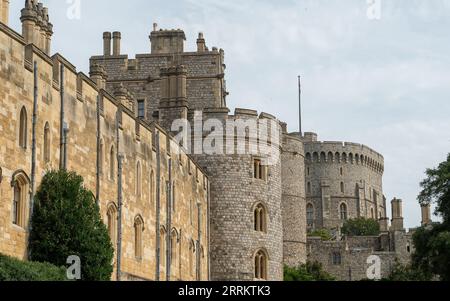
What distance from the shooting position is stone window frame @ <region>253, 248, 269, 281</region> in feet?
157

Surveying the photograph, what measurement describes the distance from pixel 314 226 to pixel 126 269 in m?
88.0

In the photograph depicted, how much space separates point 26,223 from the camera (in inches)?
981

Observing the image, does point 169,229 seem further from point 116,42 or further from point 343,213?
point 343,213

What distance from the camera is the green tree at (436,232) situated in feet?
138

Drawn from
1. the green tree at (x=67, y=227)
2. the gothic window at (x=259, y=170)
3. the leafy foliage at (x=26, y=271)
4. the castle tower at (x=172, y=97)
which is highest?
the castle tower at (x=172, y=97)

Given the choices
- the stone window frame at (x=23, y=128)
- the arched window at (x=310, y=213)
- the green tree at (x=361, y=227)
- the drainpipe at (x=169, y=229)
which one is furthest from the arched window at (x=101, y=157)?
the arched window at (x=310, y=213)

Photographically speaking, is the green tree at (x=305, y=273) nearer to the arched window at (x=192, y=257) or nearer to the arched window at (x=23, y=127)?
the arched window at (x=192, y=257)

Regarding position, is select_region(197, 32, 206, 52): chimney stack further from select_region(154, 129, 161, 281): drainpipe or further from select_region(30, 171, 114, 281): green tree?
select_region(30, 171, 114, 281): green tree

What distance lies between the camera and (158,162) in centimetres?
3753

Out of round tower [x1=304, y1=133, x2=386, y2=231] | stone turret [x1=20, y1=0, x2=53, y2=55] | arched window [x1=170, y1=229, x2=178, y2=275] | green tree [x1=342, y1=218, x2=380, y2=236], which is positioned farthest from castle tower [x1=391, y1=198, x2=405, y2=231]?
stone turret [x1=20, y1=0, x2=53, y2=55]

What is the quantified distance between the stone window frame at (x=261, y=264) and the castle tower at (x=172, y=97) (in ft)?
24.8

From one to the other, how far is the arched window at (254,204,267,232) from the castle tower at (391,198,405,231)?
→ 4673 centimetres

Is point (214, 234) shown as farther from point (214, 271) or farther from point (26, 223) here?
point (26, 223)
